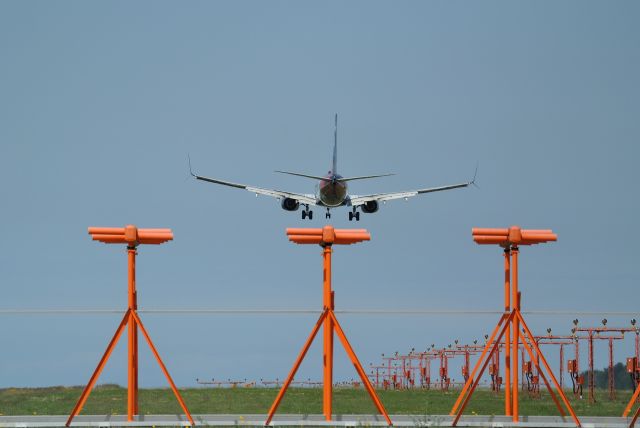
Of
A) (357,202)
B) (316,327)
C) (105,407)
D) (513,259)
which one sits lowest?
(105,407)

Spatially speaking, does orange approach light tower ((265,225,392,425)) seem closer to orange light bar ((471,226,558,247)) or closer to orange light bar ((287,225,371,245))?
orange light bar ((287,225,371,245))

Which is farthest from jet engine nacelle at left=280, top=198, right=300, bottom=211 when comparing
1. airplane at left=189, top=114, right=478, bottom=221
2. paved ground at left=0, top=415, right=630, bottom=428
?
paved ground at left=0, top=415, right=630, bottom=428

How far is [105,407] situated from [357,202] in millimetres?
35950

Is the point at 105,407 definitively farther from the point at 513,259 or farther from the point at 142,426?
the point at 513,259

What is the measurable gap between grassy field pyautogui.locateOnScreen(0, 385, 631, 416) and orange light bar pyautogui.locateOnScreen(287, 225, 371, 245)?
28.9 feet

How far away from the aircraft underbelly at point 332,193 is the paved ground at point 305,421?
42.9m

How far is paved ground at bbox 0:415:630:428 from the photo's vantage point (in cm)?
1928

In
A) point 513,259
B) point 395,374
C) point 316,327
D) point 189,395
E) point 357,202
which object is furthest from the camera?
point 395,374

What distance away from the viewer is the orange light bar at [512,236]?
20562mm

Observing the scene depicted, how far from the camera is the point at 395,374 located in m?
78.9

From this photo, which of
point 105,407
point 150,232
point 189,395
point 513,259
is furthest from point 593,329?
point 150,232

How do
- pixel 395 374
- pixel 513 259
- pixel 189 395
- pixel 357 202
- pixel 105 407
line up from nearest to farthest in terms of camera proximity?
pixel 513 259 → pixel 105 407 → pixel 189 395 → pixel 357 202 → pixel 395 374

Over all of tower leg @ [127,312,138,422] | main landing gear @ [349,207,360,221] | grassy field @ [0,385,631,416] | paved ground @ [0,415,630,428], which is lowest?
grassy field @ [0,385,631,416]

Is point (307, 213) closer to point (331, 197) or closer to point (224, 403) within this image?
point (331, 197)
